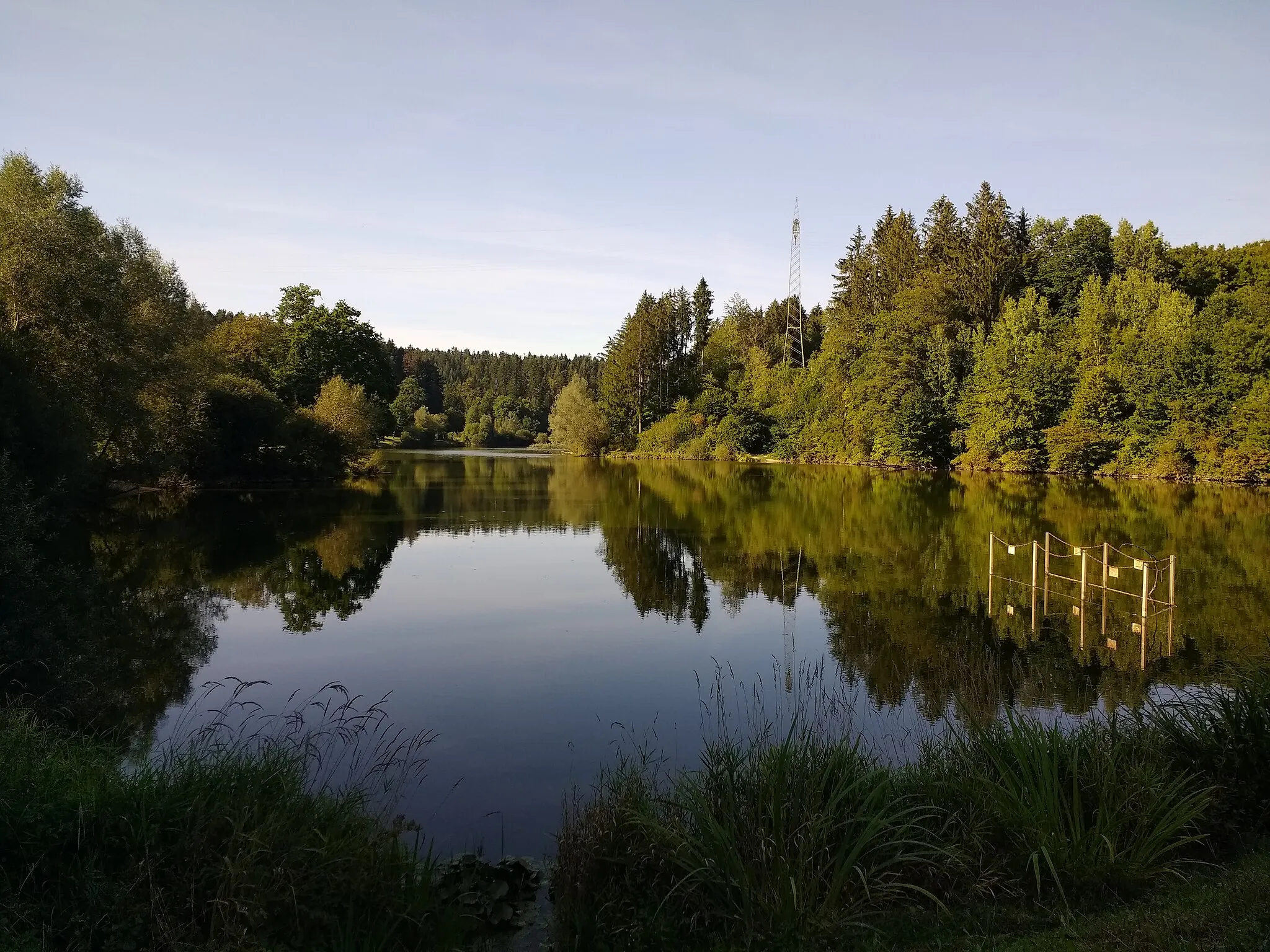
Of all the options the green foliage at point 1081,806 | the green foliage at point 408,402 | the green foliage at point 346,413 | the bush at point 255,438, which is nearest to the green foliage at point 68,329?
Result: the bush at point 255,438

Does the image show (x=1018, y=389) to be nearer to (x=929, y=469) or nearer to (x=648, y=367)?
(x=929, y=469)

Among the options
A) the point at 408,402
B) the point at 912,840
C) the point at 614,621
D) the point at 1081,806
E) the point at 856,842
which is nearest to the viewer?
the point at 856,842

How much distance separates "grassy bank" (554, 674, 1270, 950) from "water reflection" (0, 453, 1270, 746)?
4.56 ft

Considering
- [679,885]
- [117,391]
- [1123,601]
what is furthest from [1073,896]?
[117,391]

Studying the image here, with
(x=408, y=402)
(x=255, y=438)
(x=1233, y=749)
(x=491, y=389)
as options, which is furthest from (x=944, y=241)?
(x=491, y=389)

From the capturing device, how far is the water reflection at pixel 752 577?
11.3 metres

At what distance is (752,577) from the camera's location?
66.5 ft

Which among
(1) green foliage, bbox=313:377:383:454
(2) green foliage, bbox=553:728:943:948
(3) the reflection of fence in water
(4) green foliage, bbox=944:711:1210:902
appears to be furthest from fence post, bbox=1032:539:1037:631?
(1) green foliage, bbox=313:377:383:454

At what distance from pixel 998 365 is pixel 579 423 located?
1692 inches

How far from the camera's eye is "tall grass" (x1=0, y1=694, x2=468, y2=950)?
4.75m

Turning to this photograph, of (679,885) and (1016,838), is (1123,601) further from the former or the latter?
(679,885)

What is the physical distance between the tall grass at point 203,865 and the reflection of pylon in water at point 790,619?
18.6 feet

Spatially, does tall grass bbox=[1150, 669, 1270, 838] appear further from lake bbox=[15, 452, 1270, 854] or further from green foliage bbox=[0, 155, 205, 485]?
green foliage bbox=[0, 155, 205, 485]

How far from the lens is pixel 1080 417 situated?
52.2m
